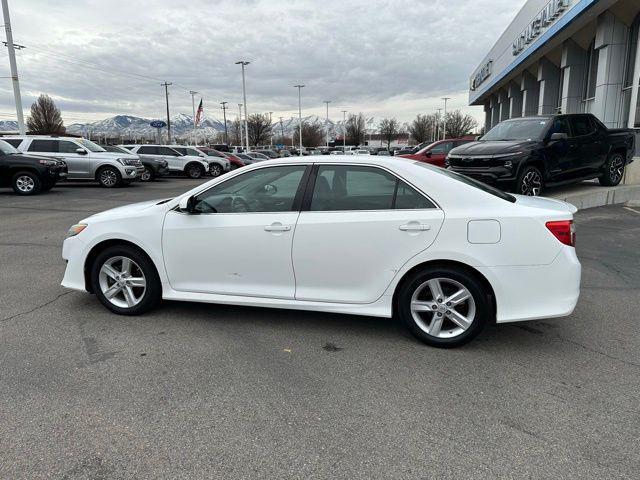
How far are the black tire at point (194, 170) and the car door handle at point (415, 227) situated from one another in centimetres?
2296

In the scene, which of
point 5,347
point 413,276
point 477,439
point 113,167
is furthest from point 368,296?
point 113,167

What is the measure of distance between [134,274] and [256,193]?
4.89 ft

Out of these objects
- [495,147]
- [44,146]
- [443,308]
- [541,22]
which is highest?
[541,22]

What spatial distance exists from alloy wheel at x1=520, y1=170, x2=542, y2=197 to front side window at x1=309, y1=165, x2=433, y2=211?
6.30 m

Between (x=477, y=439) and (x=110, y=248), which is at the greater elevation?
(x=110, y=248)

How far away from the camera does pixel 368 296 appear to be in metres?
3.99

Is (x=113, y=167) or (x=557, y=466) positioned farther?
(x=113, y=167)

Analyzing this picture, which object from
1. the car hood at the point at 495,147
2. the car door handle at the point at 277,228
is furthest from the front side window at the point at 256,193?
the car hood at the point at 495,147

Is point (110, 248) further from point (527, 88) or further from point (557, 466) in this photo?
point (527, 88)

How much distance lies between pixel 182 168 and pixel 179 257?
22.0 meters

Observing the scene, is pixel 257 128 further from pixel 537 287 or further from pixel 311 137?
pixel 537 287

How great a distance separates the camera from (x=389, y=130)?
10500 centimetres

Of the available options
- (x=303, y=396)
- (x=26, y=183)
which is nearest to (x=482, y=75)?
(x=26, y=183)

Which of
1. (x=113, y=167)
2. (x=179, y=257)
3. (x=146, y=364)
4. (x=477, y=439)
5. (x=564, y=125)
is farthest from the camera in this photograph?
(x=113, y=167)
